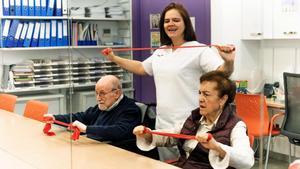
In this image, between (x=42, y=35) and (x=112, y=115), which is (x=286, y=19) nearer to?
(x=112, y=115)

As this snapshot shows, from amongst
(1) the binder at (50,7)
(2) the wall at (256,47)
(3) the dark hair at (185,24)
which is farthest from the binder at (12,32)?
(3) the dark hair at (185,24)

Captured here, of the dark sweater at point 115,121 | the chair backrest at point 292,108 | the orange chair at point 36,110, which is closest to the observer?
A: the dark sweater at point 115,121

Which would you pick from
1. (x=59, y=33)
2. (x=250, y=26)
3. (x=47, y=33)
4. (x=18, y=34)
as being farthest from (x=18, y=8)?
(x=250, y=26)

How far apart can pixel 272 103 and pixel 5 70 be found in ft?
9.23

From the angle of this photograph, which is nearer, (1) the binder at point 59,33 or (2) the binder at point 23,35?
(2) the binder at point 23,35

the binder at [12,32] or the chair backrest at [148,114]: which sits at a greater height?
the binder at [12,32]

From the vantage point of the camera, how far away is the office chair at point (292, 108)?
134 inches

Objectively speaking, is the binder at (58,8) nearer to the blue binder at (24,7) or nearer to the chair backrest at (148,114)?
the blue binder at (24,7)

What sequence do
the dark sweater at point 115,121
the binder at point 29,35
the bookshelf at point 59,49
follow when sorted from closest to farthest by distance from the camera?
the dark sweater at point 115,121 → the bookshelf at point 59,49 → the binder at point 29,35

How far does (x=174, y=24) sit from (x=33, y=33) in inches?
111

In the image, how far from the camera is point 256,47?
4.17m

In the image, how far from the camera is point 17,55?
4.82m

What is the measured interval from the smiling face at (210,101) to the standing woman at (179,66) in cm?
29

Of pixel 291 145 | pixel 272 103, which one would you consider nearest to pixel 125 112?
pixel 272 103
